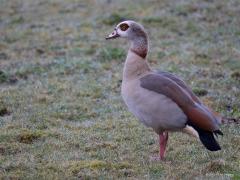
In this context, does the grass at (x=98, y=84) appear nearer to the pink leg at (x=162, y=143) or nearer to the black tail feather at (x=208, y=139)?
the pink leg at (x=162, y=143)

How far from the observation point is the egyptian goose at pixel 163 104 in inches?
295

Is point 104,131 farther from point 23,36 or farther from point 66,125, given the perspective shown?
point 23,36

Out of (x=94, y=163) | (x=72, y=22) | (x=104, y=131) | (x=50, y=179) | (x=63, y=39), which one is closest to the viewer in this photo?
(x=50, y=179)

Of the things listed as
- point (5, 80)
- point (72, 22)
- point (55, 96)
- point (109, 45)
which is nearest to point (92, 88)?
point (55, 96)

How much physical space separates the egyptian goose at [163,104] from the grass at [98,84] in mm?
464

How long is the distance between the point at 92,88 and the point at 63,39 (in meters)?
4.53

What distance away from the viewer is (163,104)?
25.3 feet

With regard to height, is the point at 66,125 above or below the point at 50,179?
below

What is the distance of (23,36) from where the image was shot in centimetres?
1688

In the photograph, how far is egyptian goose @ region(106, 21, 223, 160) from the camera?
7.49 metres

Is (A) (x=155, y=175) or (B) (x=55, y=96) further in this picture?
(B) (x=55, y=96)

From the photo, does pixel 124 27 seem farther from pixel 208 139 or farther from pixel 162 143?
pixel 208 139

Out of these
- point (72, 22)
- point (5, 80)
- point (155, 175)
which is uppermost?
point (155, 175)

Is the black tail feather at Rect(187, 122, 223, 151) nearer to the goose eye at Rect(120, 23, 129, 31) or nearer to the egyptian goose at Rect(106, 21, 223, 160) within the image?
the egyptian goose at Rect(106, 21, 223, 160)
